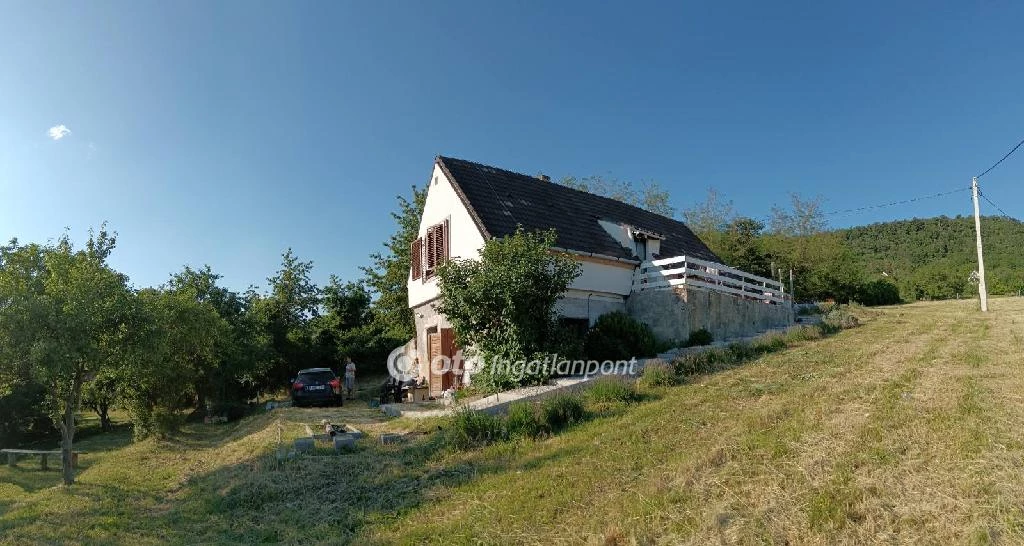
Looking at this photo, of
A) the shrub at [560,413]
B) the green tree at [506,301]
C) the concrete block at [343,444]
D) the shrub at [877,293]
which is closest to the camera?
the shrub at [560,413]

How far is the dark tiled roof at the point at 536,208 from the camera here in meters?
15.8

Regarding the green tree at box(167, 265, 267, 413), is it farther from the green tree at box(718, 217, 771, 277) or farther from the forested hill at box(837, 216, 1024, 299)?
the forested hill at box(837, 216, 1024, 299)

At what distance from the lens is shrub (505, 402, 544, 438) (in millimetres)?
8000

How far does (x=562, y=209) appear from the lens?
1838 cm

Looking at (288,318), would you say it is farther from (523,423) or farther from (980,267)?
(980,267)

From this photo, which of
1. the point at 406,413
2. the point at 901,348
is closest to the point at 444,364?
the point at 406,413

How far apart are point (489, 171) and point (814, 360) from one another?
10769 millimetres

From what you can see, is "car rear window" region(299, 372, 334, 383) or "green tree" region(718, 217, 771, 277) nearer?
"car rear window" region(299, 372, 334, 383)

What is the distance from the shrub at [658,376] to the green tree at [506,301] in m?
2.35

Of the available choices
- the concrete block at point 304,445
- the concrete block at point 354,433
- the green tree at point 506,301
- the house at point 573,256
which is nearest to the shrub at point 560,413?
the green tree at point 506,301

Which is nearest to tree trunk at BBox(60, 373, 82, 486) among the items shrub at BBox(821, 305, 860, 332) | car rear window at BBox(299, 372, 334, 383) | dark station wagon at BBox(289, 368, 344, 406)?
dark station wagon at BBox(289, 368, 344, 406)

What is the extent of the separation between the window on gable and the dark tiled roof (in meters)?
1.45

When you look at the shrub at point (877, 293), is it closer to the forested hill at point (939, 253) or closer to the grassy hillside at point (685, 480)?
the forested hill at point (939, 253)

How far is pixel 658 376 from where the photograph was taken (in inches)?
410
